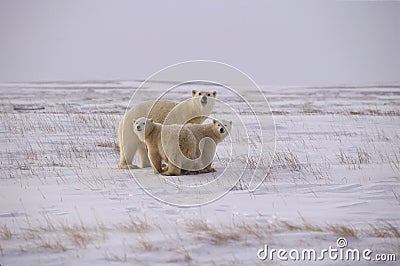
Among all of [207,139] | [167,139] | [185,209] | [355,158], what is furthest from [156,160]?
[355,158]

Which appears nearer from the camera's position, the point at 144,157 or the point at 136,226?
the point at 136,226

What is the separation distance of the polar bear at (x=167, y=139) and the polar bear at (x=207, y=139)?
0.12 meters

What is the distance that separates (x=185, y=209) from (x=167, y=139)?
1.01 meters

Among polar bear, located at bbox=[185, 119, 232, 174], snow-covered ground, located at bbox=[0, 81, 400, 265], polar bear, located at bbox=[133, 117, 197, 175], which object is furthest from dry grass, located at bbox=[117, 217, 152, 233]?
polar bear, located at bbox=[185, 119, 232, 174]

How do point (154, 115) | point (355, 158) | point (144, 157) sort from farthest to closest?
1. point (355, 158)
2. point (144, 157)
3. point (154, 115)

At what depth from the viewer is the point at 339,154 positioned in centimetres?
789

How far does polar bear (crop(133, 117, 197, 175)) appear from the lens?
6.34 metres

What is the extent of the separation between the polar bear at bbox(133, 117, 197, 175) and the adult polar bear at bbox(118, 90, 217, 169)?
38 centimetres

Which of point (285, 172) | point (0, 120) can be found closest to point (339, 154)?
point (285, 172)

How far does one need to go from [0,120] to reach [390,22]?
1190 centimetres

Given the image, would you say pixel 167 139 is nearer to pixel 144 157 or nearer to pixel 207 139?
pixel 207 139

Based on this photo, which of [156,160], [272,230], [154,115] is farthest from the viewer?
[154,115]

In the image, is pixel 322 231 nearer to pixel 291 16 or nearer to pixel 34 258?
pixel 34 258

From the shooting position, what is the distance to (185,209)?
5.55 metres
